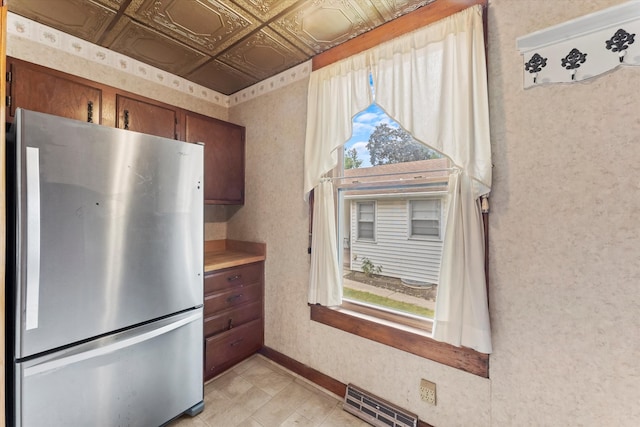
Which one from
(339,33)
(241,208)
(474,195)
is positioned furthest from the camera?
(241,208)

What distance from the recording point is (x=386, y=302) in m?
1.83

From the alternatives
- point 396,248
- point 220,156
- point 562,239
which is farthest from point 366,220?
point 220,156

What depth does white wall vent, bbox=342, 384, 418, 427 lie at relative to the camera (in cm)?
156

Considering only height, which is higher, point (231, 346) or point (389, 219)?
point (389, 219)

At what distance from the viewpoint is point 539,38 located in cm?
122

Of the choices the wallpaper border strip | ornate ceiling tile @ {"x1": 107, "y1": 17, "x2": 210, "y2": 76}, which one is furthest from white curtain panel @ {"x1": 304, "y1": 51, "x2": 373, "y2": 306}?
ornate ceiling tile @ {"x1": 107, "y1": 17, "x2": 210, "y2": 76}

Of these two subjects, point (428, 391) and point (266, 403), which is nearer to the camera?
point (428, 391)

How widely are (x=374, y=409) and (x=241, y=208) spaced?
1994mm

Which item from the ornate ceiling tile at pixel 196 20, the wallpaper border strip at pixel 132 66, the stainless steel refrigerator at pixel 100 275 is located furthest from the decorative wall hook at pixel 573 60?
the stainless steel refrigerator at pixel 100 275

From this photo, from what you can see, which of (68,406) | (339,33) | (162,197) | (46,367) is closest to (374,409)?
(68,406)

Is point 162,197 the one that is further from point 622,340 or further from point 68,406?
point 622,340

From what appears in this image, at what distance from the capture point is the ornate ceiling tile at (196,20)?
5.04 ft

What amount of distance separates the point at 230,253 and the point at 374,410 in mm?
1716

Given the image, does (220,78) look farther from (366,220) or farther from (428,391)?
(428,391)
